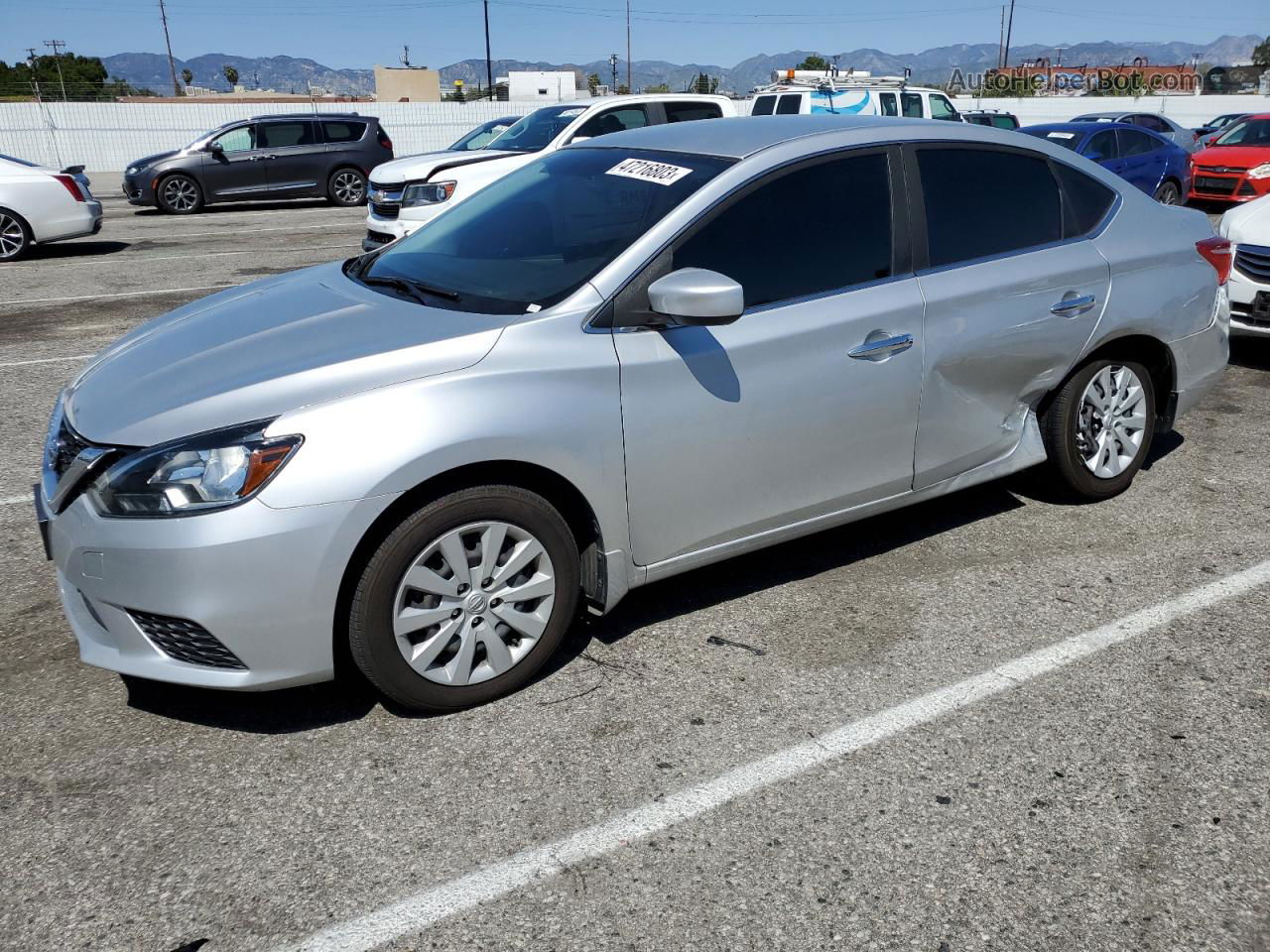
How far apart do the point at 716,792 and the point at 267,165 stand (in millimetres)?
19128

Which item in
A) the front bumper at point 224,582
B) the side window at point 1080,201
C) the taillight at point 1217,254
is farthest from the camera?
the taillight at point 1217,254

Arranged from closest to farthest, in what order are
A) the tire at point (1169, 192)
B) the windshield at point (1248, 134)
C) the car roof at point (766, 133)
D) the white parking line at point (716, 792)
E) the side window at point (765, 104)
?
the white parking line at point (716, 792)
the car roof at point (766, 133)
the tire at point (1169, 192)
the windshield at point (1248, 134)
the side window at point (765, 104)

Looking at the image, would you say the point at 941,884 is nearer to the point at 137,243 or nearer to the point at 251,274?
the point at 251,274

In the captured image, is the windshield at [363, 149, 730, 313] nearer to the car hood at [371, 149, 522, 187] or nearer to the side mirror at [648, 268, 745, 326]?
the side mirror at [648, 268, 745, 326]

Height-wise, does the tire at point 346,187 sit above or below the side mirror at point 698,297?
below

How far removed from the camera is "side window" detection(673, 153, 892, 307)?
12.0 feet

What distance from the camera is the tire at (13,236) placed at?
Answer: 42.1 feet

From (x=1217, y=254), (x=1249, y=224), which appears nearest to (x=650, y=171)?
(x=1217, y=254)

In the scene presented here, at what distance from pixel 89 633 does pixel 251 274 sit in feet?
29.7

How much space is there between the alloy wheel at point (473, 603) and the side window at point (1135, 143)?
588 inches

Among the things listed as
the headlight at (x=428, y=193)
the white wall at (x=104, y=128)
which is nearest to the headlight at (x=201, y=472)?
the headlight at (x=428, y=193)

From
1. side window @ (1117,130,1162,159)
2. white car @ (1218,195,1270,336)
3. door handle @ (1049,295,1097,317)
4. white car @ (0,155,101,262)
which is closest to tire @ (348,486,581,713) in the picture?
door handle @ (1049,295,1097,317)

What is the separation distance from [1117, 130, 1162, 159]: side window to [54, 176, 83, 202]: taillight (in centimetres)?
1389

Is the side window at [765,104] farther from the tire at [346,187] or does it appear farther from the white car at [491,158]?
the tire at [346,187]
